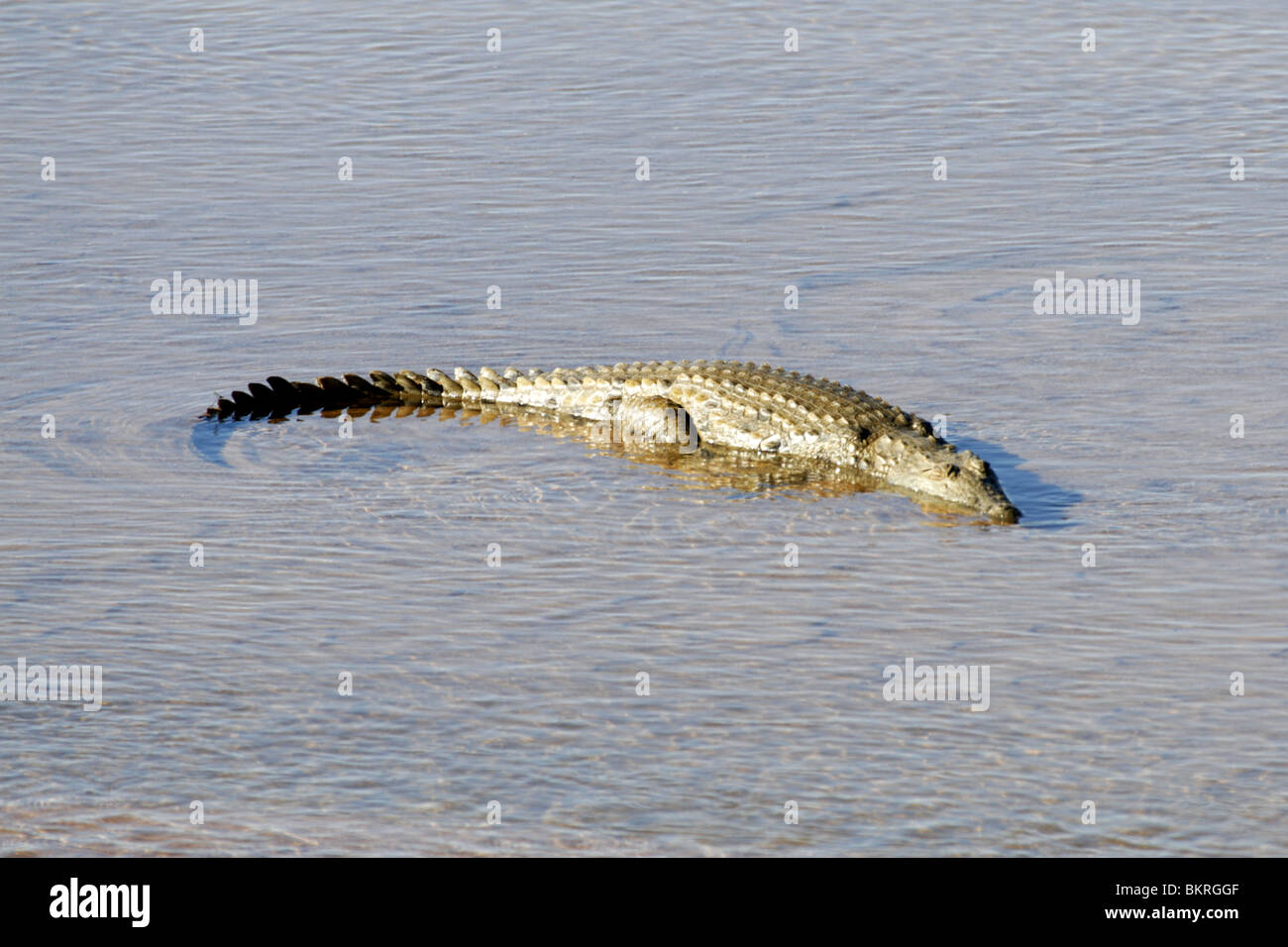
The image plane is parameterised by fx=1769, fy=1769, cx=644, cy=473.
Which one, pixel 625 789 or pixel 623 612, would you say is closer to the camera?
pixel 625 789

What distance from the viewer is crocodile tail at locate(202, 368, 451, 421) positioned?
34.9ft

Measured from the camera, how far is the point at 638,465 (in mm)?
10289

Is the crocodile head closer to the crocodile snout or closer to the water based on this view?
the crocodile snout

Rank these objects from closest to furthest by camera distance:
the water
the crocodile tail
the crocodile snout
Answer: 1. the water
2. the crocodile snout
3. the crocodile tail

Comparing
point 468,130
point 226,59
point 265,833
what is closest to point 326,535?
point 265,833

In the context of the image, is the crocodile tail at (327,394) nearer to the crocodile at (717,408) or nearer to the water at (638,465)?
the crocodile at (717,408)

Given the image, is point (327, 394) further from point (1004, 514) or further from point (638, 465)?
point (1004, 514)

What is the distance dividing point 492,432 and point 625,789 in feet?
14.6

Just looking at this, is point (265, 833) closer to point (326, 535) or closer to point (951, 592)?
point (326, 535)

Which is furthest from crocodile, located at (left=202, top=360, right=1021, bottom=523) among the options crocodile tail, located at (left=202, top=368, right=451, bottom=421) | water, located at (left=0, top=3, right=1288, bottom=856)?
water, located at (left=0, top=3, right=1288, bottom=856)

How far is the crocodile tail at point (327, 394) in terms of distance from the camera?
10633mm

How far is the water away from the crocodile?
28 cm

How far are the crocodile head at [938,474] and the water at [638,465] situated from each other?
21cm

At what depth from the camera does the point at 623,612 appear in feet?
26.5
